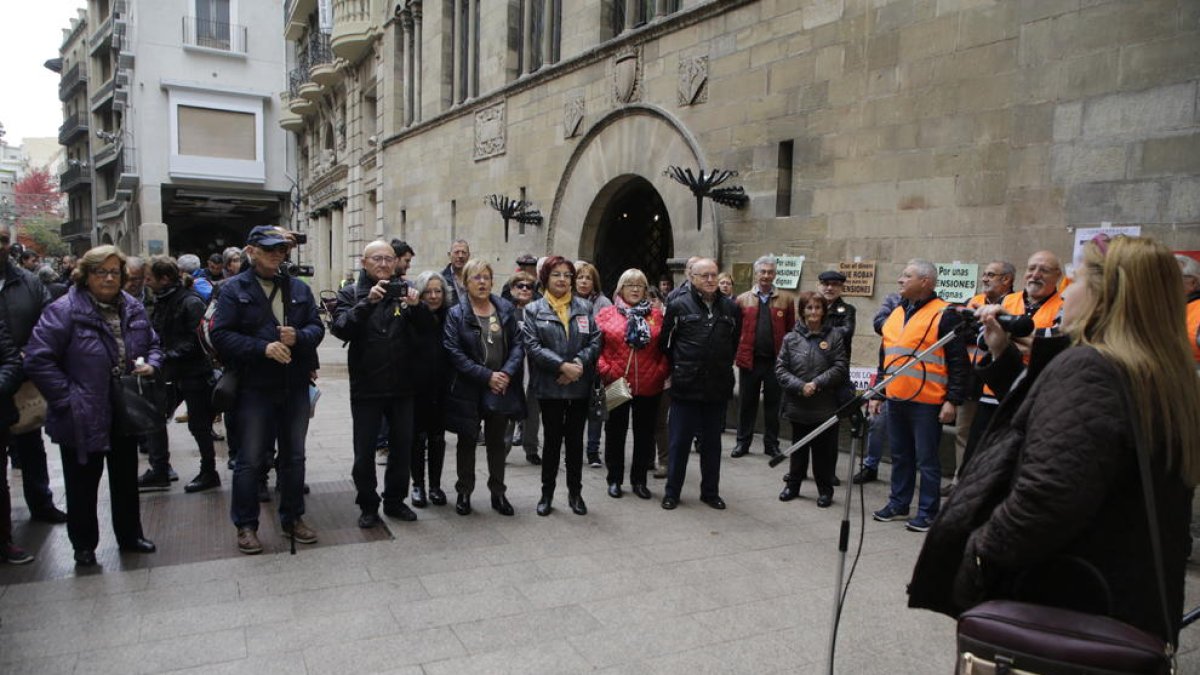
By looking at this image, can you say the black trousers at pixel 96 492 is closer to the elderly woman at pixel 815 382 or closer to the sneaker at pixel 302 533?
the sneaker at pixel 302 533

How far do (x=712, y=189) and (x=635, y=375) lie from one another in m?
4.28

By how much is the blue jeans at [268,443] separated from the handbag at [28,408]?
3.79 ft

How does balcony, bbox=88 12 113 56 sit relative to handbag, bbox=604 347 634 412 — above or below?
above

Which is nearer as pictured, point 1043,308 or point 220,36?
point 1043,308

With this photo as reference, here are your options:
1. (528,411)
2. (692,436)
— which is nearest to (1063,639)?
(692,436)

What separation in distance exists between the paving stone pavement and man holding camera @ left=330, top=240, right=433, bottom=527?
39 cm

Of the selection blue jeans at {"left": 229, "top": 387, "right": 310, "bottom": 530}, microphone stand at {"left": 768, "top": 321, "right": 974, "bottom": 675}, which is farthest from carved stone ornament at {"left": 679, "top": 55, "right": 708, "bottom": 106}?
microphone stand at {"left": 768, "top": 321, "right": 974, "bottom": 675}

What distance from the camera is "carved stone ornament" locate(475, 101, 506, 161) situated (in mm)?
14812

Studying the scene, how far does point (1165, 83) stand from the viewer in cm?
565

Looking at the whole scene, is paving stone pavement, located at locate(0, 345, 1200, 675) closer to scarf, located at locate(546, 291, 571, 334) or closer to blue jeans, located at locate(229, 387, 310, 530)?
blue jeans, located at locate(229, 387, 310, 530)

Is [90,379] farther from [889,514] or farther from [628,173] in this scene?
[628,173]

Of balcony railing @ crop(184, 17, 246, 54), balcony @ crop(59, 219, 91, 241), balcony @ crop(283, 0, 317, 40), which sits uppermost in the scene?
balcony railing @ crop(184, 17, 246, 54)

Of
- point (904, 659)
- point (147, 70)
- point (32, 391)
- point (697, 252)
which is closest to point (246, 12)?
point (147, 70)

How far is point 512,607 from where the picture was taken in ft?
13.1
